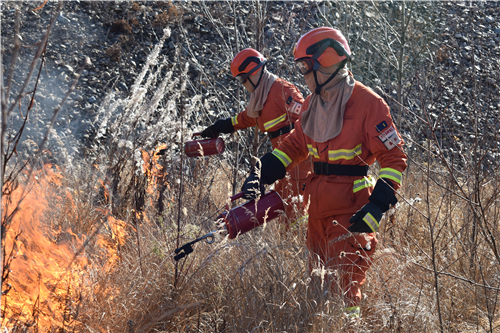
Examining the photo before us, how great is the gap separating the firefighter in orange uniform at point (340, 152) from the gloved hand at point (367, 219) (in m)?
0.19

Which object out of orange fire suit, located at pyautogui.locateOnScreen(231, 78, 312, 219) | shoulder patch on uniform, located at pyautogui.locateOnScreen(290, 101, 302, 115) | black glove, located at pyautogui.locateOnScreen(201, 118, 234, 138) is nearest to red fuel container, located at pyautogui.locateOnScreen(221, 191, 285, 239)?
orange fire suit, located at pyautogui.locateOnScreen(231, 78, 312, 219)

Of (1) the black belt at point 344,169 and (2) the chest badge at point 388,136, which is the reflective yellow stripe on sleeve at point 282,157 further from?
(2) the chest badge at point 388,136

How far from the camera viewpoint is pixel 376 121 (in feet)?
8.34

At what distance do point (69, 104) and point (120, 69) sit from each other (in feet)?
6.15

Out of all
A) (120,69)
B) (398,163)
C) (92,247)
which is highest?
(120,69)

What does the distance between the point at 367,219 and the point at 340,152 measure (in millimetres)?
548

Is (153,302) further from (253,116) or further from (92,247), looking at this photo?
(253,116)

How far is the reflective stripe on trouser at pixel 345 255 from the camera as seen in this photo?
2.49 meters

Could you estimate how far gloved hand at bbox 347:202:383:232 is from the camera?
2.27 m

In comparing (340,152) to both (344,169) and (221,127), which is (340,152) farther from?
(221,127)

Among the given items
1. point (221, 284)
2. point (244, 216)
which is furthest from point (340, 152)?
point (221, 284)

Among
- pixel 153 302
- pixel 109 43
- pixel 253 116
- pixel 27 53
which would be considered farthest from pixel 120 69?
pixel 153 302

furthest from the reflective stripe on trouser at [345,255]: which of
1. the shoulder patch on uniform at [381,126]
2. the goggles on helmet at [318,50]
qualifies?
the goggles on helmet at [318,50]

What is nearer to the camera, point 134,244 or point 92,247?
point 92,247
